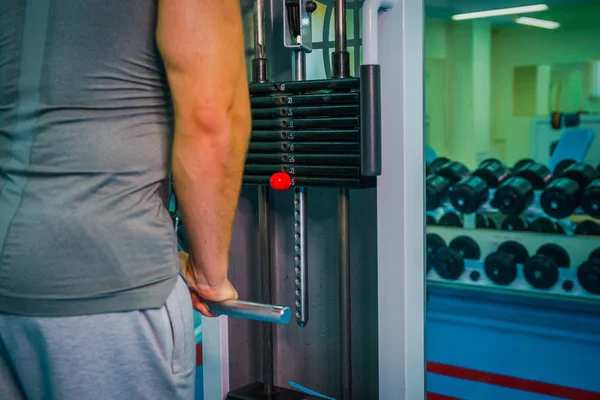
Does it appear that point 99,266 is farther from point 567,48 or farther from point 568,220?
point 567,48

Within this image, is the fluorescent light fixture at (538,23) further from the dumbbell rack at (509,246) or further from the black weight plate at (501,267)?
the black weight plate at (501,267)

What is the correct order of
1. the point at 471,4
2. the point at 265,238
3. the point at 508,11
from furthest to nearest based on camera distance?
the point at 508,11 → the point at 471,4 → the point at 265,238

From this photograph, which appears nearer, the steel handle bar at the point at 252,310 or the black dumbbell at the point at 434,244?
the steel handle bar at the point at 252,310

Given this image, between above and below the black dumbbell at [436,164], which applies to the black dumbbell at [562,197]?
below

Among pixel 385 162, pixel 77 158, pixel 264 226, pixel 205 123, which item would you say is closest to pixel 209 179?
pixel 205 123

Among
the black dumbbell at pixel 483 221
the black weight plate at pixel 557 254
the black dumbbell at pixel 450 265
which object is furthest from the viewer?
the black dumbbell at pixel 483 221

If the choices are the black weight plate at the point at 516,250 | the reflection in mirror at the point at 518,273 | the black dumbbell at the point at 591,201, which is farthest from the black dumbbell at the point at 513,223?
the black dumbbell at the point at 591,201

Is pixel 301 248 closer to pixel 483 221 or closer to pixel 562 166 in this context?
pixel 483 221

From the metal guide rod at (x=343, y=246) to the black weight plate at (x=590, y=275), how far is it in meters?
2.03

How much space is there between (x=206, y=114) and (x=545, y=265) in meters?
2.85

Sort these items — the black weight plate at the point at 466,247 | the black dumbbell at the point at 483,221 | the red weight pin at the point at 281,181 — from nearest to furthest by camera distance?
the red weight pin at the point at 281,181 < the black weight plate at the point at 466,247 < the black dumbbell at the point at 483,221

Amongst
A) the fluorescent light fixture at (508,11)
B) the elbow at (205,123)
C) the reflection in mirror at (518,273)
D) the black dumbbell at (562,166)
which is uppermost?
the fluorescent light fixture at (508,11)

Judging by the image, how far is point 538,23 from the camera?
787cm

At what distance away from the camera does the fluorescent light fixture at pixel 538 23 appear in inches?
300
